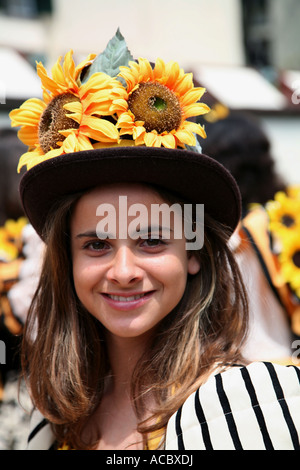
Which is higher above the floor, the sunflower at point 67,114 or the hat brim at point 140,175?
the sunflower at point 67,114

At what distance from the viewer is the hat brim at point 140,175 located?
4.38ft

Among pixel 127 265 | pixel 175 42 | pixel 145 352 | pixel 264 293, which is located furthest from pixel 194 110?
pixel 175 42

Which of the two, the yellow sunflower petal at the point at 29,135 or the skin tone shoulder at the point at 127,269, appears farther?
the yellow sunflower petal at the point at 29,135

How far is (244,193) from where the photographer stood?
2.67 meters

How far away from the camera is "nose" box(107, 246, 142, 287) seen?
1.36 m

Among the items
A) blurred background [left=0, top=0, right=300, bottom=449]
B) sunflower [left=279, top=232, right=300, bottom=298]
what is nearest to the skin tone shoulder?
blurred background [left=0, top=0, right=300, bottom=449]

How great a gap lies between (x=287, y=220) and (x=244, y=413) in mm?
1477

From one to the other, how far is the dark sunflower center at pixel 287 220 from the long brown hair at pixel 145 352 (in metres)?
0.96

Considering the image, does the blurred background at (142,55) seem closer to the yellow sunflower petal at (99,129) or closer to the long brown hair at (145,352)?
the yellow sunflower petal at (99,129)

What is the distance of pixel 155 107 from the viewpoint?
1.39m

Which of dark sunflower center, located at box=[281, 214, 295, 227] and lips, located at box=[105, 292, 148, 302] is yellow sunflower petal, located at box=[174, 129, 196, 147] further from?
dark sunflower center, located at box=[281, 214, 295, 227]

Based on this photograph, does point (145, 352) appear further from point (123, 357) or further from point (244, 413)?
point (244, 413)

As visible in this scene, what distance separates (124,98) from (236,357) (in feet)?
2.38

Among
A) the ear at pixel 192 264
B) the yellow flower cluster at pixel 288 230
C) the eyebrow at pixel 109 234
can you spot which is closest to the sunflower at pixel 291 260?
the yellow flower cluster at pixel 288 230
